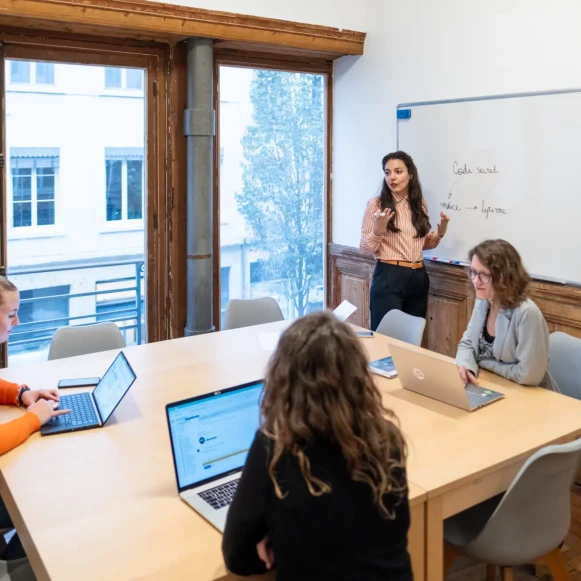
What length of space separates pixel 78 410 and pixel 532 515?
1.49 m

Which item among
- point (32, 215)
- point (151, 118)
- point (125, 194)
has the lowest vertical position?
point (32, 215)

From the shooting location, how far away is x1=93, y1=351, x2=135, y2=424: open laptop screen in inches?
87.3

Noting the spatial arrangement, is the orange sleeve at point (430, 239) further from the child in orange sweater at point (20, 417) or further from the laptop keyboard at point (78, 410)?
the child in orange sweater at point (20, 417)

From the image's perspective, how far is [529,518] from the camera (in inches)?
74.2

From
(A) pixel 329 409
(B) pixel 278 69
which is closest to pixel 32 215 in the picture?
(B) pixel 278 69

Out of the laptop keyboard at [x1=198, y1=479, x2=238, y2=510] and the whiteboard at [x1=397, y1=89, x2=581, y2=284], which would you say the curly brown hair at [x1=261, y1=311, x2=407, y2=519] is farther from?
the whiteboard at [x1=397, y1=89, x2=581, y2=284]

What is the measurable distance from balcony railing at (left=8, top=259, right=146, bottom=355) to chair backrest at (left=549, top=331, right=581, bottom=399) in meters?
2.64

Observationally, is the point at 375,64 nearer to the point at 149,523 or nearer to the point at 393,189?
the point at 393,189

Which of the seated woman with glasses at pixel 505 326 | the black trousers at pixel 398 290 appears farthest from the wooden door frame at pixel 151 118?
the seated woman with glasses at pixel 505 326

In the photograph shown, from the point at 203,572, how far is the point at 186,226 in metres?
3.17

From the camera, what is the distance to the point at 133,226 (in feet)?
14.2

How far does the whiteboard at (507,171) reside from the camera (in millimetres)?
3439

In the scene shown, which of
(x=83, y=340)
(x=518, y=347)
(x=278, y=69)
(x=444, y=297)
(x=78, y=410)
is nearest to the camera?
(x=78, y=410)

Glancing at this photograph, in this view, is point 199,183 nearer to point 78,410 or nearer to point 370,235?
point 370,235
